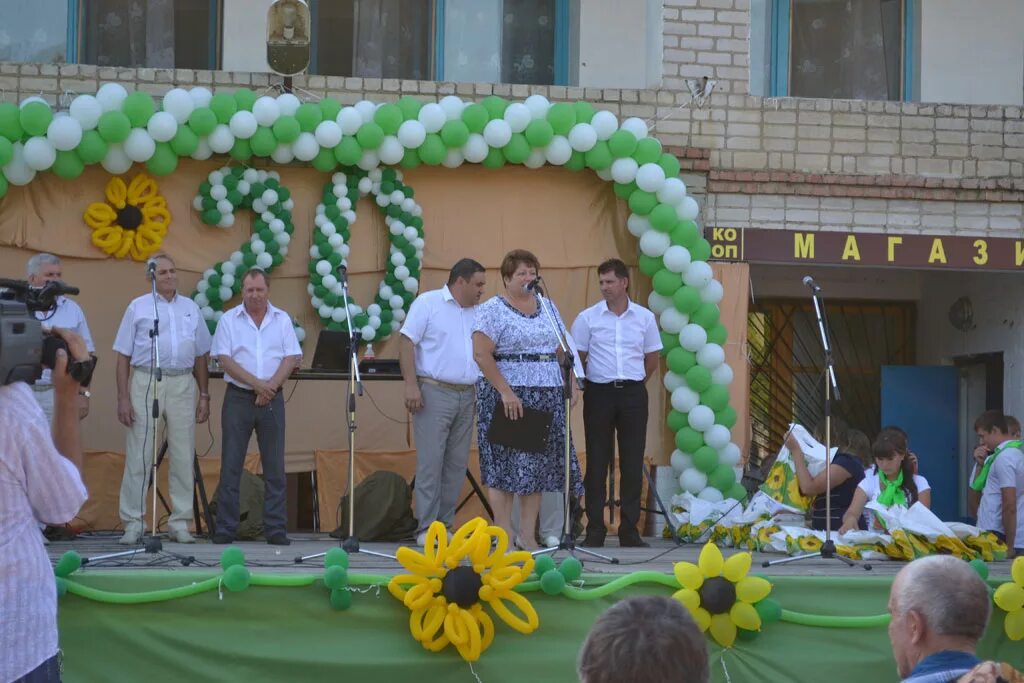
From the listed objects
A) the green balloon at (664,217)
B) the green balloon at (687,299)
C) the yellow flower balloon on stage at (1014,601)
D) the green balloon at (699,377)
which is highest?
the green balloon at (664,217)

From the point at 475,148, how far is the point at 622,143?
3.48 ft

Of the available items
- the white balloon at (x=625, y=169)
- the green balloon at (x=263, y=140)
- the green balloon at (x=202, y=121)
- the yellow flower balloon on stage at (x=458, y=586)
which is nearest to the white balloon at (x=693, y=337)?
the white balloon at (x=625, y=169)

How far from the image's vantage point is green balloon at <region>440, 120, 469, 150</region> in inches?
394

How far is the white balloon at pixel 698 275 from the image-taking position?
10086 mm

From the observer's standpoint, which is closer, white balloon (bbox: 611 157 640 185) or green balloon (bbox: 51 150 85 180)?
green balloon (bbox: 51 150 85 180)

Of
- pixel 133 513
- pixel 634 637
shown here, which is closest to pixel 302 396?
pixel 133 513

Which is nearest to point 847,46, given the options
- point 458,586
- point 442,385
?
point 442,385

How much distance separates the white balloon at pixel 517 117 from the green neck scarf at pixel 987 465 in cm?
395

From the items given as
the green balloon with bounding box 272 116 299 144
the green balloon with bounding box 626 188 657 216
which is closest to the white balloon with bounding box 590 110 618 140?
the green balloon with bounding box 626 188 657 216

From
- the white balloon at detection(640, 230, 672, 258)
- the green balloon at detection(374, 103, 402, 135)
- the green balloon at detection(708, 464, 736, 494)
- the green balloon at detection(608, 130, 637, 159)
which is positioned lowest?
the green balloon at detection(708, 464, 736, 494)

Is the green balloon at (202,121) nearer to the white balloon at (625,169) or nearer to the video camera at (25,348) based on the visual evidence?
the white balloon at (625,169)

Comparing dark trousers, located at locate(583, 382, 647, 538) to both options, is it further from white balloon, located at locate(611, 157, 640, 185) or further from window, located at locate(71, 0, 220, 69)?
window, located at locate(71, 0, 220, 69)

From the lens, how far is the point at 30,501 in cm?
416

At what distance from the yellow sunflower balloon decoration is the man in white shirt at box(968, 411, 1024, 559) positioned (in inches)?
232
